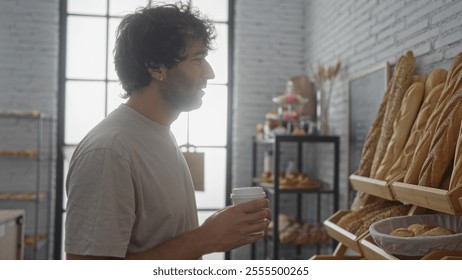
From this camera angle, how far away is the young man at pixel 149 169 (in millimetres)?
858

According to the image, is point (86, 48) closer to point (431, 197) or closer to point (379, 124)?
point (379, 124)

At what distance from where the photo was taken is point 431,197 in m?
1.15

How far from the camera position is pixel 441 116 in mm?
1228

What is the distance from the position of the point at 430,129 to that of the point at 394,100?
1.27ft

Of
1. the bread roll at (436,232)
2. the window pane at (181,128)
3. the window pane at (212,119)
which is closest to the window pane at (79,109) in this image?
the window pane at (181,128)

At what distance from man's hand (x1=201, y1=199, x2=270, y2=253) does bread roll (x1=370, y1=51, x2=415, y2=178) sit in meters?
0.84

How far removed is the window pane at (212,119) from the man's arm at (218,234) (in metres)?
2.84

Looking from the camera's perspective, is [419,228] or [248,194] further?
[419,228]

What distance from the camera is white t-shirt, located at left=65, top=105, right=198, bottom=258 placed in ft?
2.80

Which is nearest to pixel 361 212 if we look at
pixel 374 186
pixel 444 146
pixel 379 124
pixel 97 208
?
pixel 374 186

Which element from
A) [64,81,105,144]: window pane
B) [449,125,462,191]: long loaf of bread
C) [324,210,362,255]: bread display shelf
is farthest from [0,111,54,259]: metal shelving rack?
[449,125,462,191]: long loaf of bread
